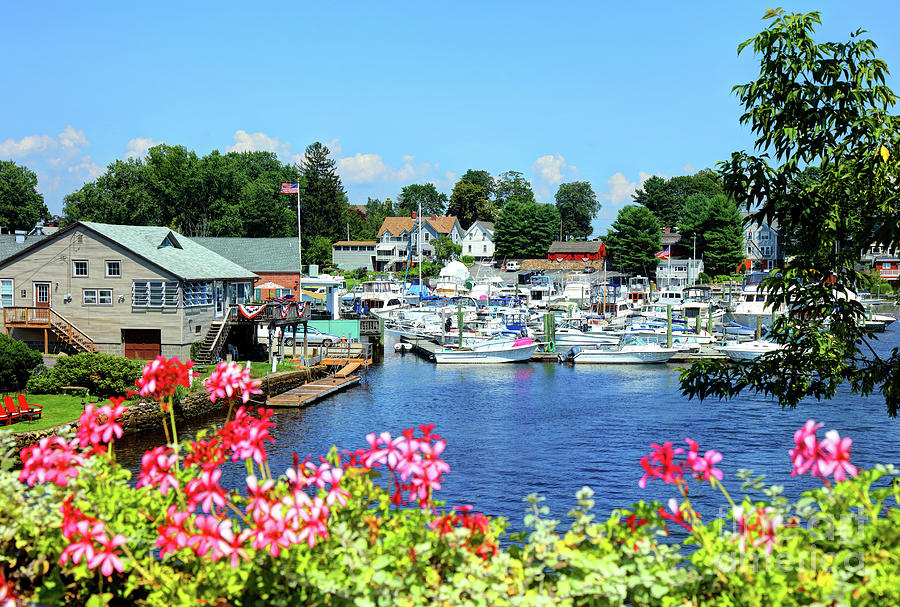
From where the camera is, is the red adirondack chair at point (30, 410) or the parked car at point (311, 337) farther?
the parked car at point (311, 337)

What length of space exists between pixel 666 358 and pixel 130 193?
244 ft

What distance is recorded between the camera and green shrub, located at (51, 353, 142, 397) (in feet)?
105

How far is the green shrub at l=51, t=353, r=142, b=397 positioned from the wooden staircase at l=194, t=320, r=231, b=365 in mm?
9155

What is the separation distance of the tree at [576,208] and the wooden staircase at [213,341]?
440ft

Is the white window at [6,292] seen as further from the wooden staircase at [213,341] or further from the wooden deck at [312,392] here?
the wooden deck at [312,392]

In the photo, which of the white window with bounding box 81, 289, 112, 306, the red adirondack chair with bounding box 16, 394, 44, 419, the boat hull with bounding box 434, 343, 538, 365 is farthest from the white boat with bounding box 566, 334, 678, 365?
the red adirondack chair with bounding box 16, 394, 44, 419

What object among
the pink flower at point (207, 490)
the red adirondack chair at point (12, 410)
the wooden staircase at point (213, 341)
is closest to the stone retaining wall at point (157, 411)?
the red adirondack chair at point (12, 410)

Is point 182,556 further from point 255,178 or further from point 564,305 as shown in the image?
point 255,178

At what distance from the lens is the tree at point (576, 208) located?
17475 centimetres

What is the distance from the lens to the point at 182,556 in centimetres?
569

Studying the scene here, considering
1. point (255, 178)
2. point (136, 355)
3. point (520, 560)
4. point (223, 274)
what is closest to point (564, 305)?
point (223, 274)

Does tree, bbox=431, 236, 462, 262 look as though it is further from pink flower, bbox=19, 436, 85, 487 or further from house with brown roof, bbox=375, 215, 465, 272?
pink flower, bbox=19, 436, 85, 487

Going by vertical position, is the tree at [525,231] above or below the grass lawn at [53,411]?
above

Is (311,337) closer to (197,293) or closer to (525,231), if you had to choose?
(197,293)
